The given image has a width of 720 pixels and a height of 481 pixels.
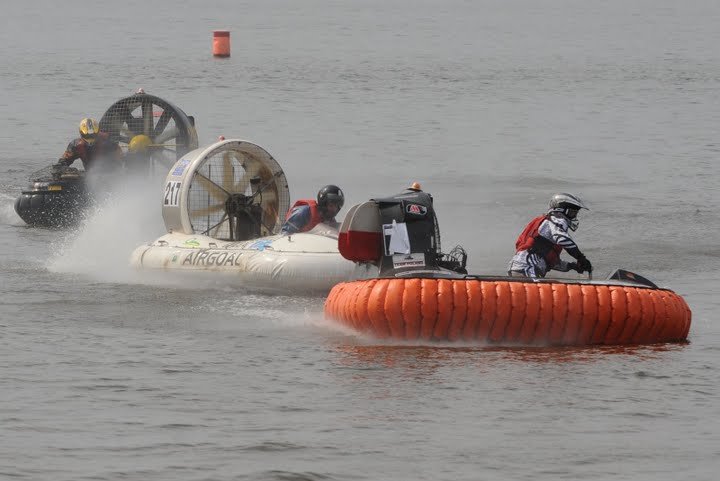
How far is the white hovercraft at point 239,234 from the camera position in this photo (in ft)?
39.5

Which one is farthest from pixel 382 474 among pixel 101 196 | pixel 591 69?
pixel 591 69

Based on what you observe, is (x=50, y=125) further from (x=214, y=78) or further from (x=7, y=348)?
(x=7, y=348)

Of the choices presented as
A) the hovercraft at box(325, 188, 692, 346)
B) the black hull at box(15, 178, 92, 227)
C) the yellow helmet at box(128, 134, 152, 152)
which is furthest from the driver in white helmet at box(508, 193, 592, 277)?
the black hull at box(15, 178, 92, 227)

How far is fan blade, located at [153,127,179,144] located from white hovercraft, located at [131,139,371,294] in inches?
90.1

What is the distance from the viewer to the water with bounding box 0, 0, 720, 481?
300 inches

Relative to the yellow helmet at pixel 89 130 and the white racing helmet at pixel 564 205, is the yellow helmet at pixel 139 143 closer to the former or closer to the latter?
the yellow helmet at pixel 89 130

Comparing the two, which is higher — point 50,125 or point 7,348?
point 50,125

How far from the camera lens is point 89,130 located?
16.3 meters

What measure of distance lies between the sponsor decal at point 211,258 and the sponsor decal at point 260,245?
0.44 feet

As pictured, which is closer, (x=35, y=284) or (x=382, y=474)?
(x=382, y=474)

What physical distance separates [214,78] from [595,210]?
18.2 metres

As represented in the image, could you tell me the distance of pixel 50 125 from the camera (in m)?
26.6

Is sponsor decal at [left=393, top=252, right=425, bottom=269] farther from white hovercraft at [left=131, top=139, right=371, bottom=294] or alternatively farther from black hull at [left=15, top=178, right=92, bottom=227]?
black hull at [left=15, top=178, right=92, bottom=227]

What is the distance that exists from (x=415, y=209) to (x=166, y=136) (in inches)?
255
